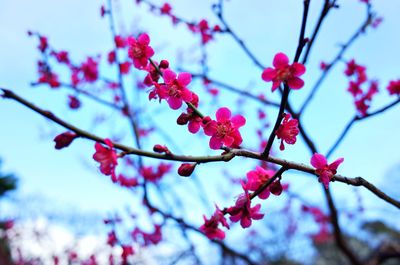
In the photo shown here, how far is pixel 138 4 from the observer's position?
487 cm

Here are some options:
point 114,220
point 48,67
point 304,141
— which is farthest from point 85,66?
point 304,141

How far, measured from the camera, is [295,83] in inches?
55.9

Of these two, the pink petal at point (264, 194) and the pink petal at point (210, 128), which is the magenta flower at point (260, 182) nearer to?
the pink petal at point (264, 194)

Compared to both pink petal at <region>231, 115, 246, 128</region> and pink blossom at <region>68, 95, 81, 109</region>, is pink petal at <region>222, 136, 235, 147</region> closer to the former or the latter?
pink petal at <region>231, 115, 246, 128</region>

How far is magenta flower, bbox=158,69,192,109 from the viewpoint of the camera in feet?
5.59

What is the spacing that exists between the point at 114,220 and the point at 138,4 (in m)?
2.84

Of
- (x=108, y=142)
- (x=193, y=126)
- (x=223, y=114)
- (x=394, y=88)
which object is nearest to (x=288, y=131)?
(x=223, y=114)

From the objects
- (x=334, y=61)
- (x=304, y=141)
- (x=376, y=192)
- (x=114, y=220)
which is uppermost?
(x=334, y=61)

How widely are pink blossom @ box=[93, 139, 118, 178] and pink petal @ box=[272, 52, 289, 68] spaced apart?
728mm

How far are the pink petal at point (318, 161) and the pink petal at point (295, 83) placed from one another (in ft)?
1.39

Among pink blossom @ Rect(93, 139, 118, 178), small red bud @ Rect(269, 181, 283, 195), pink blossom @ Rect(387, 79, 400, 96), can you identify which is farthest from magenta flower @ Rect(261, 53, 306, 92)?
pink blossom @ Rect(387, 79, 400, 96)

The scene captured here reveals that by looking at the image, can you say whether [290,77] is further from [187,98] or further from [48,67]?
[48,67]

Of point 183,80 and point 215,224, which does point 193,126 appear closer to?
point 183,80

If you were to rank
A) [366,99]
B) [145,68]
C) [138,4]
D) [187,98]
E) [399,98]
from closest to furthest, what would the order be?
1. [187,98]
2. [145,68]
3. [399,98]
4. [366,99]
5. [138,4]
